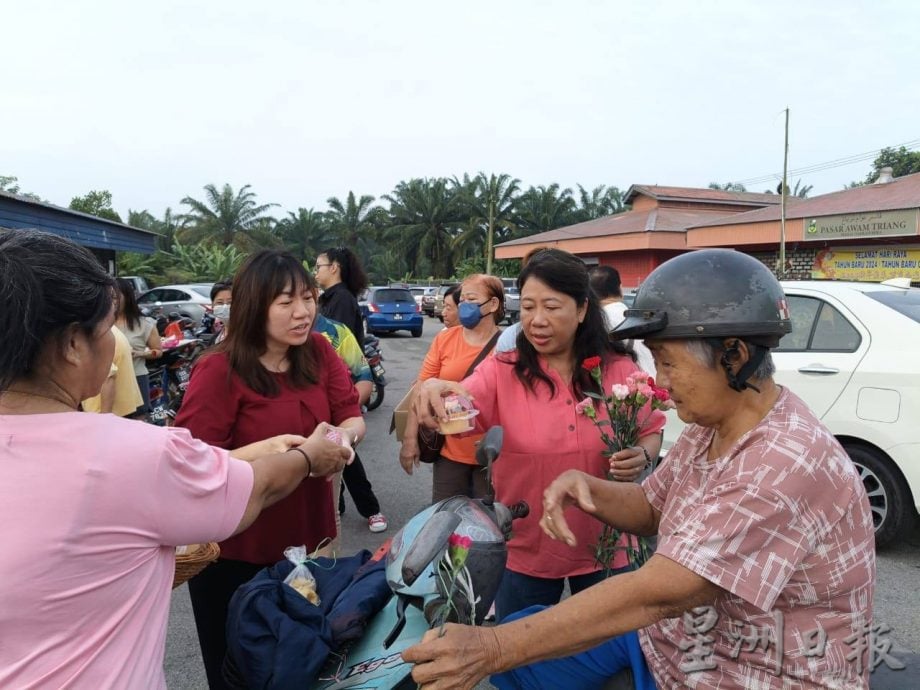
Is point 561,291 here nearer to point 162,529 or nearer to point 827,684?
point 827,684

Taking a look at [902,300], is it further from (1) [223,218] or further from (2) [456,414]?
(1) [223,218]

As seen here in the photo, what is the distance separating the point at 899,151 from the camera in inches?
1339

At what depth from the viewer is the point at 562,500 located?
176 centimetres

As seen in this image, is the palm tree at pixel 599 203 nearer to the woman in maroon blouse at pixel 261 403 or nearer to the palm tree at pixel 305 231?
the palm tree at pixel 305 231

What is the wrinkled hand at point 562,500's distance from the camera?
167cm

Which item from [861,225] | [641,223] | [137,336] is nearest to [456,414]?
[137,336]

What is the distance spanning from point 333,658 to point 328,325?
2804mm

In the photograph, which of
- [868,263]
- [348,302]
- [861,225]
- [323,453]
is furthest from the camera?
[868,263]

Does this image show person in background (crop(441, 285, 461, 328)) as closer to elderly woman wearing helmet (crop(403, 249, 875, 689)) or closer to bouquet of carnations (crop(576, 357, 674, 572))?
bouquet of carnations (crop(576, 357, 674, 572))

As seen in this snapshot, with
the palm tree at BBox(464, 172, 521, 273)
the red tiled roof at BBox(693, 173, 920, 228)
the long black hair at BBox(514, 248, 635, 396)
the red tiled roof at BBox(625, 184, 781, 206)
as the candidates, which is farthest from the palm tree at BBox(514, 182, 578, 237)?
the long black hair at BBox(514, 248, 635, 396)

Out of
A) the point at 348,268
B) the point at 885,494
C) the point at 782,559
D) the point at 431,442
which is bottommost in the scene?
the point at 885,494

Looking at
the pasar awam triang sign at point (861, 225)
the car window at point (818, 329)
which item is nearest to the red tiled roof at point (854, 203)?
the pasar awam triang sign at point (861, 225)

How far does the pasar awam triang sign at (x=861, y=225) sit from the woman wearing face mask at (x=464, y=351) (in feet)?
48.6

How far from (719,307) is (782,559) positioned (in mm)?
536
